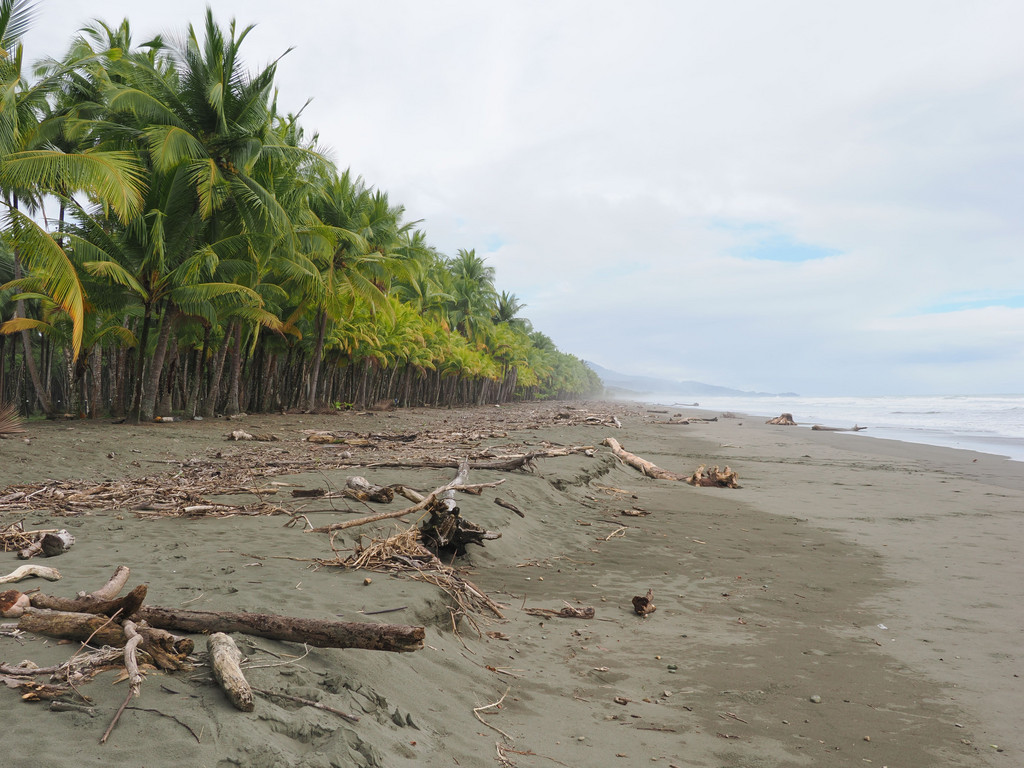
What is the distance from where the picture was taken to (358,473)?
9.22 m

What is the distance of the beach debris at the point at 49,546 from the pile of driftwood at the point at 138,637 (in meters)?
1.40

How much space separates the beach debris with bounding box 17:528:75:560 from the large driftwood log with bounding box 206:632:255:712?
2.80m

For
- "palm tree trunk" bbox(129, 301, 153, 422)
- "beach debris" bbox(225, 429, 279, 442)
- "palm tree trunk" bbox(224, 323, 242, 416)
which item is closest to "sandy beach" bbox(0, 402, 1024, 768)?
"beach debris" bbox(225, 429, 279, 442)

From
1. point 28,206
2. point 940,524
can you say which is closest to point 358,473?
point 940,524

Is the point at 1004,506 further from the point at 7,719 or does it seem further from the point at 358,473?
the point at 7,719

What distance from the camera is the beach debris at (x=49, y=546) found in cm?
460

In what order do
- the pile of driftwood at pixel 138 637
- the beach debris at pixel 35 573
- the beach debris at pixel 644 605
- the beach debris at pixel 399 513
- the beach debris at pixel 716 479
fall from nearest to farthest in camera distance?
1. the pile of driftwood at pixel 138 637
2. the beach debris at pixel 35 573
3. the beach debris at pixel 644 605
4. the beach debris at pixel 399 513
5. the beach debris at pixel 716 479

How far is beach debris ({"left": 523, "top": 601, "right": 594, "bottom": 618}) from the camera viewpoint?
514cm

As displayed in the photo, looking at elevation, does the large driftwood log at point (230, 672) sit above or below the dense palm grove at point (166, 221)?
below

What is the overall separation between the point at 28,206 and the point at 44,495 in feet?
62.1

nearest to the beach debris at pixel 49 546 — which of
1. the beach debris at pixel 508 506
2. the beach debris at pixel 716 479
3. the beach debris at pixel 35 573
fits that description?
the beach debris at pixel 35 573

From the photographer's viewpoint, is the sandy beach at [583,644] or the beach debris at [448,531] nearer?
the sandy beach at [583,644]

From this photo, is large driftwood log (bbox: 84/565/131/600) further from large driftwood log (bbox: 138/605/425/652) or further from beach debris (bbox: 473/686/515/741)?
beach debris (bbox: 473/686/515/741)

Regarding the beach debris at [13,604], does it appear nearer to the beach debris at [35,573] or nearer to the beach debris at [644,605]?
the beach debris at [35,573]
